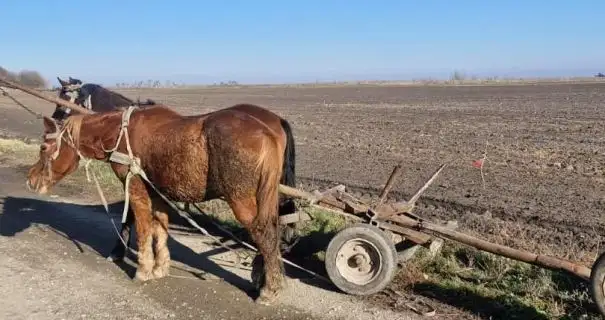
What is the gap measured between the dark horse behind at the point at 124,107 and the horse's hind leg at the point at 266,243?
2.30 ft

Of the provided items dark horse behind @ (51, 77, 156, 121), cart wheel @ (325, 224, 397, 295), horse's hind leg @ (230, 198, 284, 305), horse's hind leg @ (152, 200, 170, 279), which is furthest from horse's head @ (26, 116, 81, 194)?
cart wheel @ (325, 224, 397, 295)

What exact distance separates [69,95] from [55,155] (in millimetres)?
2920

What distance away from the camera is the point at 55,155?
655 centimetres

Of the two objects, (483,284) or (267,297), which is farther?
(483,284)

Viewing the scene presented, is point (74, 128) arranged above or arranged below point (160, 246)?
above

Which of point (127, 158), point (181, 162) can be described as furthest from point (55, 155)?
point (181, 162)

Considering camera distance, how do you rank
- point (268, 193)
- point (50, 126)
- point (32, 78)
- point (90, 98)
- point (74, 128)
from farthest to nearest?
point (32, 78) < point (90, 98) < point (50, 126) < point (74, 128) < point (268, 193)

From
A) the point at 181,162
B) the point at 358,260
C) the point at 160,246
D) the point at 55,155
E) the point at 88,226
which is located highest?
the point at 181,162

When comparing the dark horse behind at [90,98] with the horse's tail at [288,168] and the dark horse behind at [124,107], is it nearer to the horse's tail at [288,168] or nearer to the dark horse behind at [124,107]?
the dark horse behind at [124,107]

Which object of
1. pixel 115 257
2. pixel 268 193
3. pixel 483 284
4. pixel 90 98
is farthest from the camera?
pixel 90 98

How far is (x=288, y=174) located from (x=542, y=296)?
258 cm

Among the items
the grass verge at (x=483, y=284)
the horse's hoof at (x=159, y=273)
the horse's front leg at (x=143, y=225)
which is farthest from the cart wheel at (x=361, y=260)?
the horse's front leg at (x=143, y=225)

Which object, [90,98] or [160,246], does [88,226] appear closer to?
[90,98]

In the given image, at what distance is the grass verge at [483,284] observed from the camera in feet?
16.9
